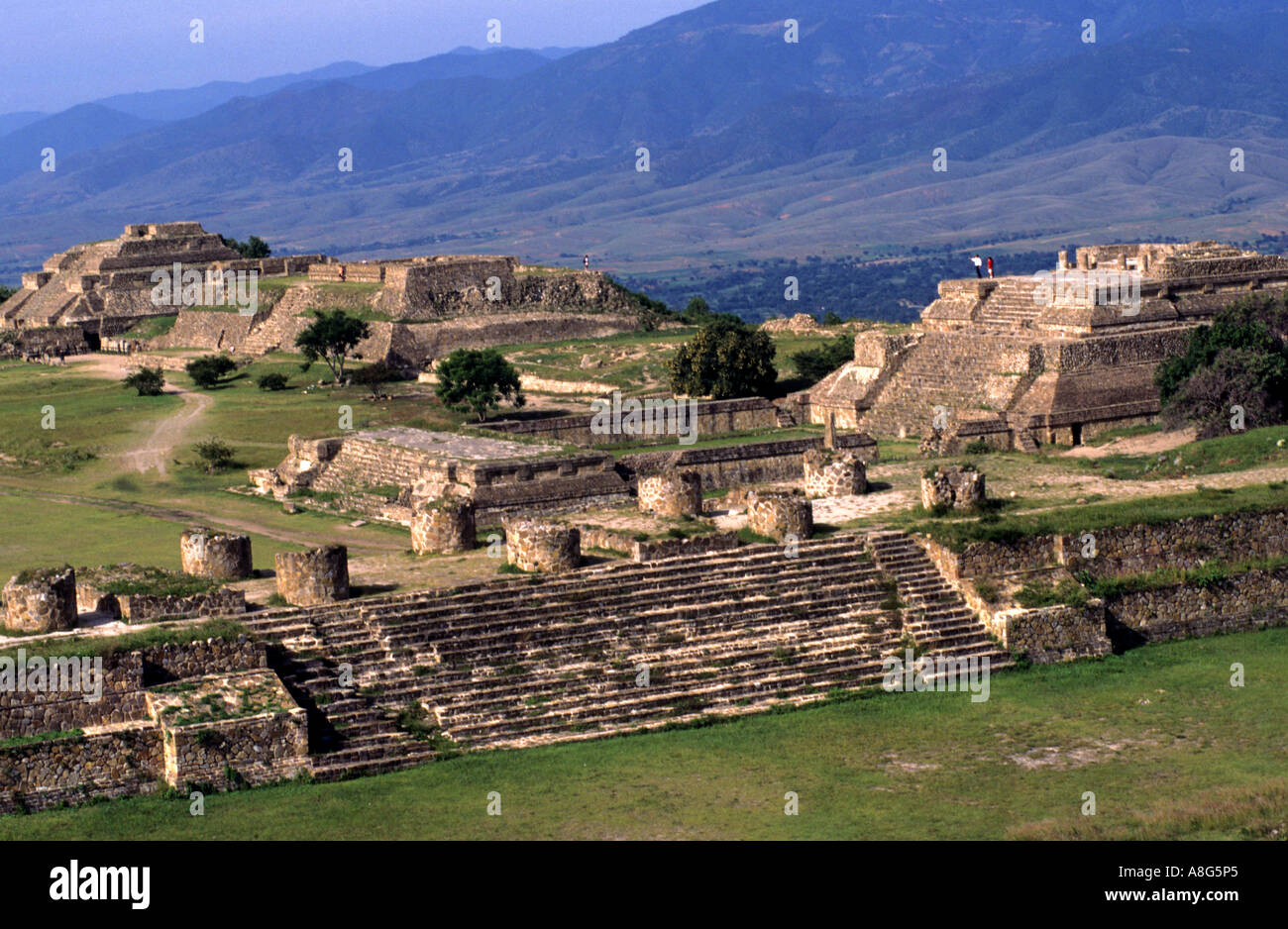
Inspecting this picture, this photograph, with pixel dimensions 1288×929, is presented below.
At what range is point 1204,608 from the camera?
2992cm

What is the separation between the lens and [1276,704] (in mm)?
25609

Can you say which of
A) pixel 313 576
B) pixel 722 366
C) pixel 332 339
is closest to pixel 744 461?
pixel 722 366

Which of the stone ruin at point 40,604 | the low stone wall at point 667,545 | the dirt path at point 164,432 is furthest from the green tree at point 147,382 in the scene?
the stone ruin at point 40,604

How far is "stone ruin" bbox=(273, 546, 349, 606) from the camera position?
26.8m

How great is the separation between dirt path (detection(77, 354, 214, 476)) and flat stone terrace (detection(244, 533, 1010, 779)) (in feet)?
74.5

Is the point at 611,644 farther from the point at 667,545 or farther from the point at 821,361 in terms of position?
the point at 821,361

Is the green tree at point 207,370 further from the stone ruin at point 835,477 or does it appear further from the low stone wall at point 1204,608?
the low stone wall at point 1204,608

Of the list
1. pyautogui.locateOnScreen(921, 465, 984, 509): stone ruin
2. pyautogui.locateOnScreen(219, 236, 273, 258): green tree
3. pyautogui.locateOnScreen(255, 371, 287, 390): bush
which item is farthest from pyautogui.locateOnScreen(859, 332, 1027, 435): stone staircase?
pyautogui.locateOnScreen(219, 236, 273, 258): green tree

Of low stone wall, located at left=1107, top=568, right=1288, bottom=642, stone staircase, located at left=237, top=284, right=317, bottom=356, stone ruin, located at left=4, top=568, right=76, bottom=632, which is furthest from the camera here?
stone staircase, located at left=237, top=284, right=317, bottom=356

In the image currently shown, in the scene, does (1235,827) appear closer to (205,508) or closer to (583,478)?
(583,478)

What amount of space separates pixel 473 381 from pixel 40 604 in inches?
1104

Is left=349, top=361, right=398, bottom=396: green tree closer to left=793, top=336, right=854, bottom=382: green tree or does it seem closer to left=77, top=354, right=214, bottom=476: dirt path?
left=77, top=354, right=214, bottom=476: dirt path

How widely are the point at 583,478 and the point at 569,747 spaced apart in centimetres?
1621

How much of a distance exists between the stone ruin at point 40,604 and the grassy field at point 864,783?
3515mm
